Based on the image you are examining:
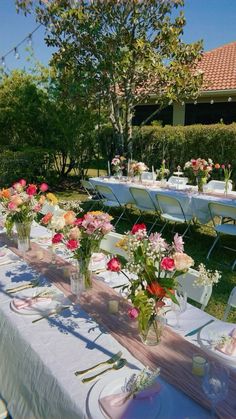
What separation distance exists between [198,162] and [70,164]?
6.28 m

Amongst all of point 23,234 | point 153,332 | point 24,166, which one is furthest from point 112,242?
point 24,166

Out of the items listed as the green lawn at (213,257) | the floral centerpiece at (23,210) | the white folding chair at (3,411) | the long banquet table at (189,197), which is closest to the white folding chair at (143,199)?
the long banquet table at (189,197)

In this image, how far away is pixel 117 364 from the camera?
1.65 meters

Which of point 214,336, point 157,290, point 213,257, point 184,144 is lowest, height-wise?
point 213,257

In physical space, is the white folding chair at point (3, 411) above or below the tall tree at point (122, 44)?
below

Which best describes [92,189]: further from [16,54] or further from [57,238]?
[57,238]

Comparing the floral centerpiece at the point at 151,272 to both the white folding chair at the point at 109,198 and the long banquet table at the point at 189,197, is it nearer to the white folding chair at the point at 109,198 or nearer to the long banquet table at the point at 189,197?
the long banquet table at the point at 189,197

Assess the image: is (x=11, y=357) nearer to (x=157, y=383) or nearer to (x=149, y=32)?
(x=157, y=383)

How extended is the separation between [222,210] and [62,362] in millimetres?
3877

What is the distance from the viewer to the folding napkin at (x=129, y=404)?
135 centimetres

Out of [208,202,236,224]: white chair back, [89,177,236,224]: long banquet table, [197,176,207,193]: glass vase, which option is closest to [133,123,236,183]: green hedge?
[89,177,236,224]: long banquet table

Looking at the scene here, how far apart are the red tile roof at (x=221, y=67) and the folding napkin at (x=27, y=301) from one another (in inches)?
472

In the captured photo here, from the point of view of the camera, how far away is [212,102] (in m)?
13.7

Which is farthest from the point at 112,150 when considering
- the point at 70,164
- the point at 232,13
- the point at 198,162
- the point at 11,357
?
the point at 11,357
